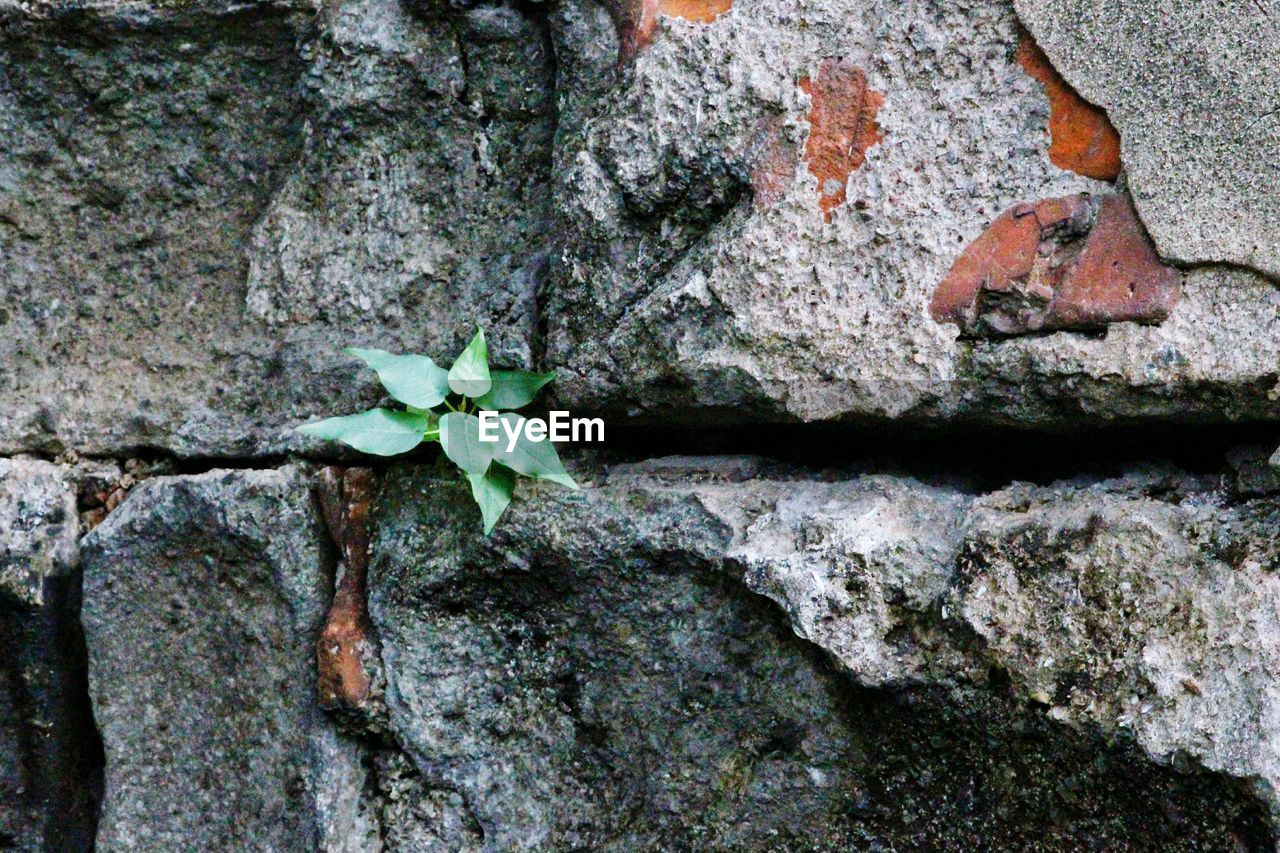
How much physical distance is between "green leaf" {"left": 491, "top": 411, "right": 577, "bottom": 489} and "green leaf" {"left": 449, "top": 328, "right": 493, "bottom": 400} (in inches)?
1.3

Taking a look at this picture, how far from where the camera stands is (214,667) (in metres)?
1.29

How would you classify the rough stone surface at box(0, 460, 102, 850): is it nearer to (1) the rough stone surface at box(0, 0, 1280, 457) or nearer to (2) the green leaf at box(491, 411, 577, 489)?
(1) the rough stone surface at box(0, 0, 1280, 457)

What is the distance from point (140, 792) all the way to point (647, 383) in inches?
27.4

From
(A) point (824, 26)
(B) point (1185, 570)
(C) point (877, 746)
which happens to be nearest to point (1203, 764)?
(B) point (1185, 570)

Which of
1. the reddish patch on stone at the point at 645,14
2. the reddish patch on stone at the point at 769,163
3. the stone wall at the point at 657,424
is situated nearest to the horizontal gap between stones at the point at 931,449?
the stone wall at the point at 657,424

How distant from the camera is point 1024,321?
3.44ft

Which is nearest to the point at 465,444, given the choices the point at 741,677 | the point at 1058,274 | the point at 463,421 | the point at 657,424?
the point at 463,421

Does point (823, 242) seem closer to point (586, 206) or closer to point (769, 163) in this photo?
point (769, 163)

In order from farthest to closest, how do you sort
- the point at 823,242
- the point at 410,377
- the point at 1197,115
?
1. the point at 410,377
2. the point at 823,242
3. the point at 1197,115

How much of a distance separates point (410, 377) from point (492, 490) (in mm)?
142

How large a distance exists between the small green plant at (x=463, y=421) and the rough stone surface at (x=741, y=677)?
0.13ft

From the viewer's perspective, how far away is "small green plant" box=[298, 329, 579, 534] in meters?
1.17

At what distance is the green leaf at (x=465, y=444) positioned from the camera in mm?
1162

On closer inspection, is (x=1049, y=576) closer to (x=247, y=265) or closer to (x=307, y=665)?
(x=307, y=665)
